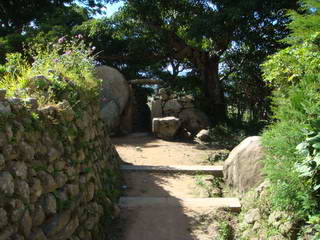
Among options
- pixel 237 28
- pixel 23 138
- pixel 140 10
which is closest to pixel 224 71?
pixel 237 28

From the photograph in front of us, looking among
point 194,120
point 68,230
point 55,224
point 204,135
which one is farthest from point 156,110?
point 55,224

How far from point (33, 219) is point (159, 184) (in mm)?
3437

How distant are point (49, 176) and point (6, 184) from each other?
0.72 m

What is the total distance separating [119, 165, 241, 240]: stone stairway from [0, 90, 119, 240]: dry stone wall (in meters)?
0.35

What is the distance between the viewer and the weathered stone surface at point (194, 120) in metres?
12.0

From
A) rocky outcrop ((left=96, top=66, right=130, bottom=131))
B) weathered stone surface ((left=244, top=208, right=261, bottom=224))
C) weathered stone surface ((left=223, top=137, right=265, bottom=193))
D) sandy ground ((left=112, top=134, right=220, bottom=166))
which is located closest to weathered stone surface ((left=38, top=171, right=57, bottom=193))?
weathered stone surface ((left=244, top=208, right=261, bottom=224))

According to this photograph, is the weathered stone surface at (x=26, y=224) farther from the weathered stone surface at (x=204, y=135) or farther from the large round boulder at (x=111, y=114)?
the weathered stone surface at (x=204, y=135)

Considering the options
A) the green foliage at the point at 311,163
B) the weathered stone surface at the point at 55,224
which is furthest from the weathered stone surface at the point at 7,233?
the green foliage at the point at 311,163

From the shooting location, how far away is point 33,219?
3018 mm

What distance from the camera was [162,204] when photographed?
5.17 m

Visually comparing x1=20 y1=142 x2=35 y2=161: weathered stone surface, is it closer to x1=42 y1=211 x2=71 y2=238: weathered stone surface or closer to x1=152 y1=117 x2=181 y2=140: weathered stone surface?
x1=42 y1=211 x2=71 y2=238: weathered stone surface

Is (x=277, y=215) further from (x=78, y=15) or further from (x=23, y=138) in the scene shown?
(x=78, y=15)

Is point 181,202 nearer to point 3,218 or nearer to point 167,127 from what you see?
point 3,218

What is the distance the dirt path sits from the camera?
4.52m
